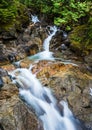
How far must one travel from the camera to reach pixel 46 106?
8.65 m

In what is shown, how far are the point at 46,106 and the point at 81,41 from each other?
5.66 meters

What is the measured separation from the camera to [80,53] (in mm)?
12719

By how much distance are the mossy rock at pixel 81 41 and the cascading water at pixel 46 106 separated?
4.08 m

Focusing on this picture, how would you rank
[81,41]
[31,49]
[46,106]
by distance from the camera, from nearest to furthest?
[46,106], [81,41], [31,49]

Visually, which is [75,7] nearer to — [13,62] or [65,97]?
[13,62]

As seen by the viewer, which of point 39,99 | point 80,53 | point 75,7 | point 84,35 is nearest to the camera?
point 39,99

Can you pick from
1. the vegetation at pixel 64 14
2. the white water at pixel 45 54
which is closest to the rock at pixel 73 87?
the white water at pixel 45 54

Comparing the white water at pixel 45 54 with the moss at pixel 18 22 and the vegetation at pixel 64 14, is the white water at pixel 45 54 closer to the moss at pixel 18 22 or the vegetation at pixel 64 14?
the vegetation at pixel 64 14

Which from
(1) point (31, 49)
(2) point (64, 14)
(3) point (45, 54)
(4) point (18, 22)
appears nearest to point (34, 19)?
(4) point (18, 22)

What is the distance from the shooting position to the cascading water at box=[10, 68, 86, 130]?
8220 mm

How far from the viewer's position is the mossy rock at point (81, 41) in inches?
502

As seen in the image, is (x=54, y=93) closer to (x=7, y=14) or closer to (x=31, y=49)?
(x=31, y=49)

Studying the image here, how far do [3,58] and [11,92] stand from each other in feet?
13.4

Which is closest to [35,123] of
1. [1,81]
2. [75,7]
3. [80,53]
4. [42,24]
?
[1,81]
